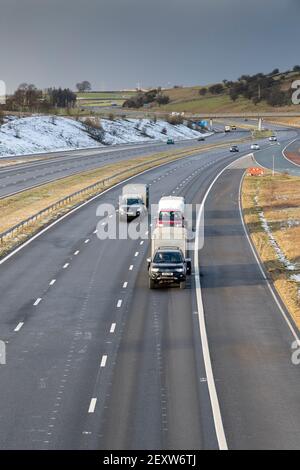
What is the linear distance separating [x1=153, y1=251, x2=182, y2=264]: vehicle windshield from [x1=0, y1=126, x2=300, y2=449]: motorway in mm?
1402

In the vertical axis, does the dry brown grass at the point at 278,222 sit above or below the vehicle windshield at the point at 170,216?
below

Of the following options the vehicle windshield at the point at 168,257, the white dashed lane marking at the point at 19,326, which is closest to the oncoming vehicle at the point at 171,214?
the vehicle windshield at the point at 168,257

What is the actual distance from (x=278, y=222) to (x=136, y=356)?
34.0 m

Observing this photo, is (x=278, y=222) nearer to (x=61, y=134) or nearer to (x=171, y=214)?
(x=171, y=214)

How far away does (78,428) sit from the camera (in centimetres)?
2039

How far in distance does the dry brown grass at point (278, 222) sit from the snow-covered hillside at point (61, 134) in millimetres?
56717

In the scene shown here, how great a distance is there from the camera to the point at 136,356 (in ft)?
87.4

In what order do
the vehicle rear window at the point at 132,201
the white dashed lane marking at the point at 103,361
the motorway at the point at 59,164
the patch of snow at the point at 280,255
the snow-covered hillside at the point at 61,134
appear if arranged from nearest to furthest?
1. the white dashed lane marking at the point at 103,361
2. the patch of snow at the point at 280,255
3. the vehicle rear window at the point at 132,201
4. the motorway at the point at 59,164
5. the snow-covered hillside at the point at 61,134

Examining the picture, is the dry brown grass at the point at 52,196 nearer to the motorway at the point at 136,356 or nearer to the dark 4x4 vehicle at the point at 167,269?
the motorway at the point at 136,356

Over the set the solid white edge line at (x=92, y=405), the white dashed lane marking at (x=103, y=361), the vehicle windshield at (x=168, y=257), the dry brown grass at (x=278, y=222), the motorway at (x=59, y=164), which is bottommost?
the motorway at (x=59, y=164)

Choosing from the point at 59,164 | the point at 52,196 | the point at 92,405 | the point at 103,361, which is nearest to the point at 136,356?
the point at 103,361

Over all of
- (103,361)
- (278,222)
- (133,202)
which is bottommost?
(278,222)

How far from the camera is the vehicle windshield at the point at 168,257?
37031 millimetres
